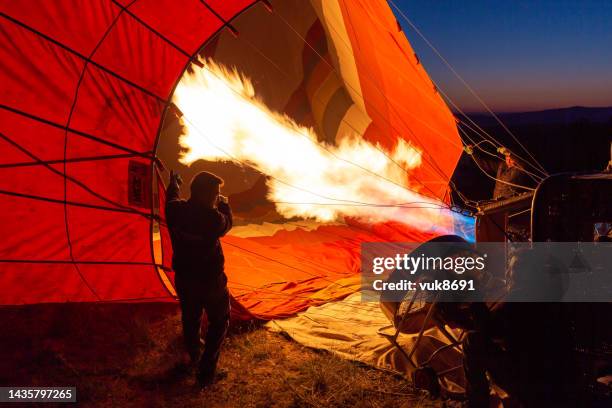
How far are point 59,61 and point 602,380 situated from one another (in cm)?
410

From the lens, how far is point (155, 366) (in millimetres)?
3117

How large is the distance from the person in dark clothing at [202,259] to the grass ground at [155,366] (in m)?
0.30

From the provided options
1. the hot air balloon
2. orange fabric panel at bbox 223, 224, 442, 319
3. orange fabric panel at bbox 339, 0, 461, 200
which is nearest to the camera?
the hot air balloon

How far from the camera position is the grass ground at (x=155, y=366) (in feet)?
8.99

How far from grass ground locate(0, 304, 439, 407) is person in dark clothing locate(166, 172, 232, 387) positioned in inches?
11.7

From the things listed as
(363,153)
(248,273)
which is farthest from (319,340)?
(363,153)

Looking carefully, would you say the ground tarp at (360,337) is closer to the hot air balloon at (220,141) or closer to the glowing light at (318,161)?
the hot air balloon at (220,141)

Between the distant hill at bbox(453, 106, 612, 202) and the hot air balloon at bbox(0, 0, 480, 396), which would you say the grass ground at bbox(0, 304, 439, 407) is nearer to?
the hot air balloon at bbox(0, 0, 480, 396)

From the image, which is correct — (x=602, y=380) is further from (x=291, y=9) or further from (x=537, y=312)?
(x=291, y=9)

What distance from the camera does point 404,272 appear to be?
2.99 meters

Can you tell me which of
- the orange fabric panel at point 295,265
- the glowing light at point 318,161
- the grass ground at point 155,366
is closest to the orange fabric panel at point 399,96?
the glowing light at point 318,161

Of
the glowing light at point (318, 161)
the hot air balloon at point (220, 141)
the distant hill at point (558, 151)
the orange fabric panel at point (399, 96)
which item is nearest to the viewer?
the hot air balloon at point (220, 141)

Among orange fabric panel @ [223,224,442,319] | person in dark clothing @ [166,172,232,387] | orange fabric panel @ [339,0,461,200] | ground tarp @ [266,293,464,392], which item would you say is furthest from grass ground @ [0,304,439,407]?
orange fabric panel @ [339,0,461,200]

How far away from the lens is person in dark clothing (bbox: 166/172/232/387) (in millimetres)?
2729
